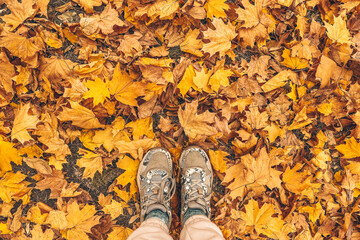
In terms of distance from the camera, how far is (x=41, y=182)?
1565mm

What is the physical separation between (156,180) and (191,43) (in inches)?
39.8

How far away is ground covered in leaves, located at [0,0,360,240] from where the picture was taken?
1.51 metres

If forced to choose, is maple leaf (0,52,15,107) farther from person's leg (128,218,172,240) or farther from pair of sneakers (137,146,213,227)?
person's leg (128,218,172,240)

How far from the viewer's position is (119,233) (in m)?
1.60

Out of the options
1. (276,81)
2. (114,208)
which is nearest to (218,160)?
(276,81)

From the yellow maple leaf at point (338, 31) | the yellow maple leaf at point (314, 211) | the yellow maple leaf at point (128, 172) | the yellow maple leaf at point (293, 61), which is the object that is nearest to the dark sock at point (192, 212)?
the yellow maple leaf at point (128, 172)

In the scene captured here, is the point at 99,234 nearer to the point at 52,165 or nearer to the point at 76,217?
the point at 76,217

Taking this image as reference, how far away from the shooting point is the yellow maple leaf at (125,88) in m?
1.46

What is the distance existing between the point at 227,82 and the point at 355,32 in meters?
1.00

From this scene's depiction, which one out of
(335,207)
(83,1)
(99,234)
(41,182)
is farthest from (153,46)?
(335,207)

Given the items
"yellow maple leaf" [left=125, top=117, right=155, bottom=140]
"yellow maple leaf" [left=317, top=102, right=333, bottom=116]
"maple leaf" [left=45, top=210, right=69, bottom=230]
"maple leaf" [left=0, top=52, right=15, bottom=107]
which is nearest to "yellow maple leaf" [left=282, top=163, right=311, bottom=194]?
"yellow maple leaf" [left=317, top=102, right=333, bottom=116]

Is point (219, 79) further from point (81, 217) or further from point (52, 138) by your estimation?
point (81, 217)

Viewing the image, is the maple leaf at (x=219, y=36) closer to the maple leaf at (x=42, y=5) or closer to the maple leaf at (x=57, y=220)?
the maple leaf at (x=42, y=5)

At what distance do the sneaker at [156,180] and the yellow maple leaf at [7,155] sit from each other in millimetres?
832
